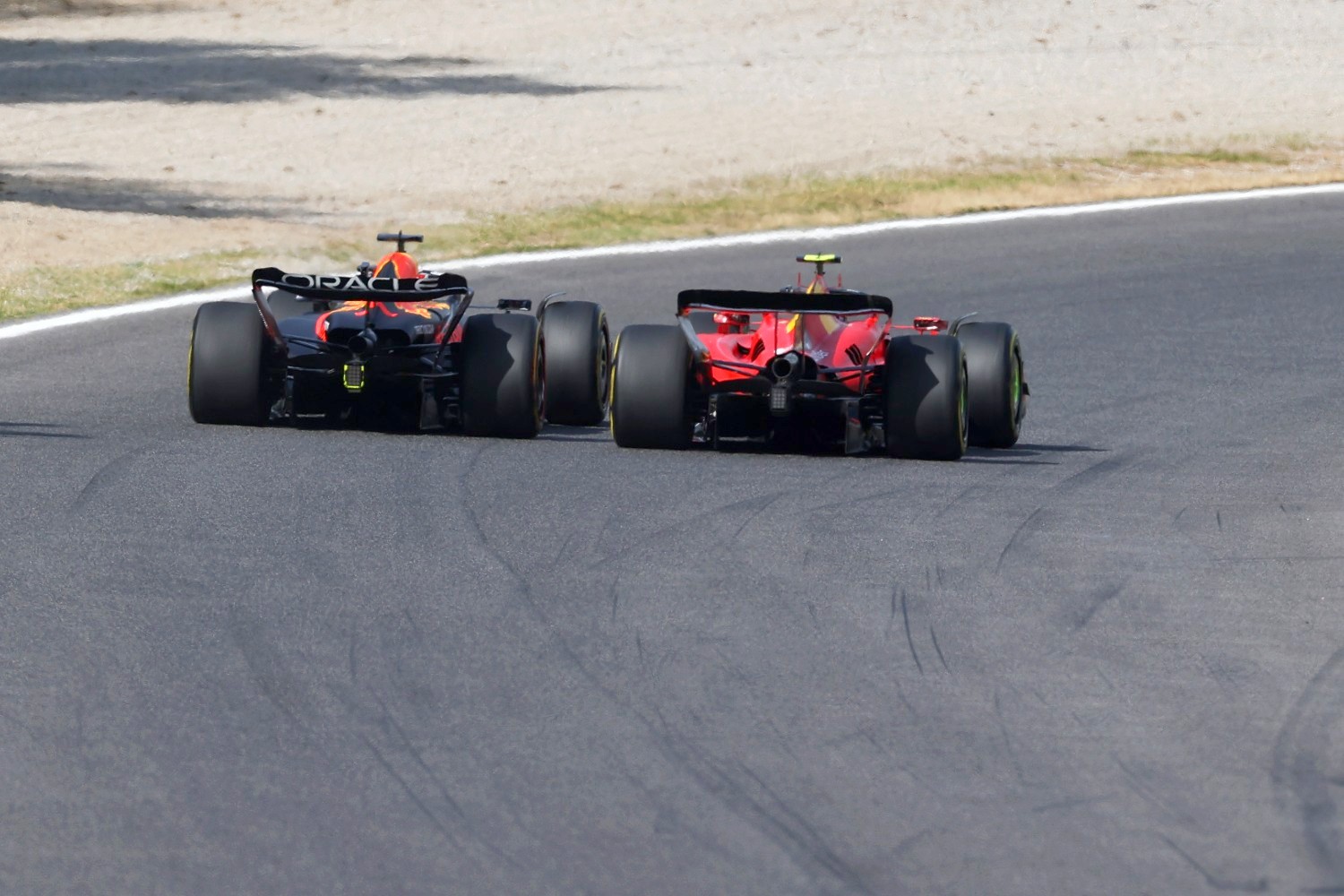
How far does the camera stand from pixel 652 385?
40.1 ft

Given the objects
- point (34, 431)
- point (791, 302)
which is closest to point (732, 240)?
point (791, 302)

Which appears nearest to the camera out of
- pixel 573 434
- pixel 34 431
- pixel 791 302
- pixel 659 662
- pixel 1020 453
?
pixel 659 662

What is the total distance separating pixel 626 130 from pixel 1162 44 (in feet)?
44.8

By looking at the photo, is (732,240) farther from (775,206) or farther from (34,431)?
(34,431)

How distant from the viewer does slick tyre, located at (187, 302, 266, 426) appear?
41.3ft

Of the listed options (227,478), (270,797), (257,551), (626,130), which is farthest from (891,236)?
(270,797)

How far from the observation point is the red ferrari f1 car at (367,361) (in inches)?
495

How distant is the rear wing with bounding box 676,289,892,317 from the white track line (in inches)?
266

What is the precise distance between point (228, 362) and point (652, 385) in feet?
7.77

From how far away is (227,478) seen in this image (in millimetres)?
11008

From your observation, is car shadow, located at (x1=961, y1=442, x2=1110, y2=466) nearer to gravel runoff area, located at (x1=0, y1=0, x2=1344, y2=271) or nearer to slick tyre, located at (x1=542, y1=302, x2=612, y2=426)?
slick tyre, located at (x1=542, y1=302, x2=612, y2=426)

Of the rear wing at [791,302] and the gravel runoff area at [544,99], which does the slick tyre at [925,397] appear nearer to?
the rear wing at [791,302]

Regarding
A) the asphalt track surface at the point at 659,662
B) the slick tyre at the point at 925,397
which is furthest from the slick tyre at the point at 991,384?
the slick tyre at the point at 925,397

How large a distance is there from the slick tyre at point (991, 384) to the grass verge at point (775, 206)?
8.64m
